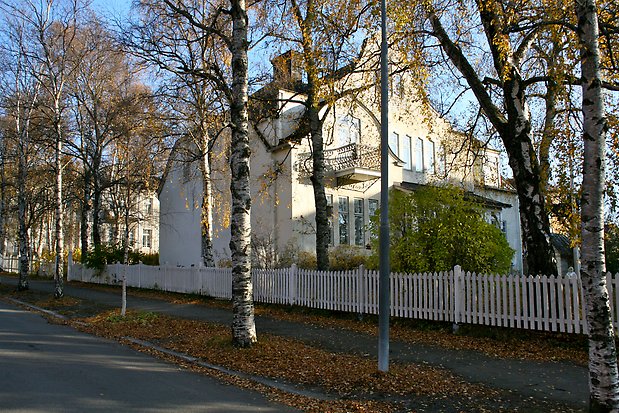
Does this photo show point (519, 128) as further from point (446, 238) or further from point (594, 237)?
point (594, 237)

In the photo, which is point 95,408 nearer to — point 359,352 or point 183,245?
point 359,352

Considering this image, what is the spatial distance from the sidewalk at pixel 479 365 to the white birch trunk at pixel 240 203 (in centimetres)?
175

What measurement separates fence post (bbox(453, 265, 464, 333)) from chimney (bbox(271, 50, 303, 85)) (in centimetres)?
758

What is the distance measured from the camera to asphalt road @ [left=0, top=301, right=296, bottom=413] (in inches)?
240

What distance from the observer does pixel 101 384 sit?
7070 mm

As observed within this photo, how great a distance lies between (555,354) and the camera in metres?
9.33

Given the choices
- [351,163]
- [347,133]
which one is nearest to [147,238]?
[347,133]

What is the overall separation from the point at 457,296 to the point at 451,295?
6.7 inches

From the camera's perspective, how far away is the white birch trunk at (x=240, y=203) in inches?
383

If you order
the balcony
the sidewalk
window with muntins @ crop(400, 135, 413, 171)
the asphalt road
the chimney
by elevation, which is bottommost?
the sidewalk

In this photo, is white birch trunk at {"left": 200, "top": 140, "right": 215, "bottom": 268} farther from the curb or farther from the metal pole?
the metal pole

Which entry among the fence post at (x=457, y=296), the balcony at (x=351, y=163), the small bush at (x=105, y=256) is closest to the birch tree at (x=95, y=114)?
the small bush at (x=105, y=256)

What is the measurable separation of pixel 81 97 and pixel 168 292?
12646 mm

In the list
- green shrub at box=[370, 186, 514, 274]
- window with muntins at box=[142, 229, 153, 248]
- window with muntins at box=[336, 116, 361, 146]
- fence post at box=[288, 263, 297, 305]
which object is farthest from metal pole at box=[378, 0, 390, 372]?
window with muntins at box=[142, 229, 153, 248]
